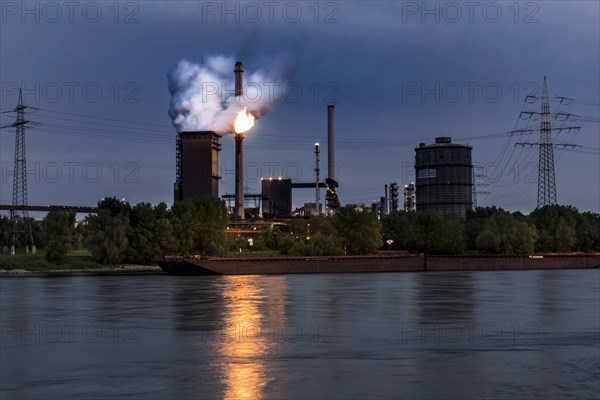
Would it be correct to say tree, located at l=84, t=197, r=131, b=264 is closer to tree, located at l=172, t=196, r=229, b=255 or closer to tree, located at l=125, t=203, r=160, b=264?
tree, located at l=125, t=203, r=160, b=264

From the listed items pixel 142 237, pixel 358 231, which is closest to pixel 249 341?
pixel 142 237

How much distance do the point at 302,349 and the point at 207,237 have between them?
401 feet

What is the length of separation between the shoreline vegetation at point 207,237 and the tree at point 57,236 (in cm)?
18

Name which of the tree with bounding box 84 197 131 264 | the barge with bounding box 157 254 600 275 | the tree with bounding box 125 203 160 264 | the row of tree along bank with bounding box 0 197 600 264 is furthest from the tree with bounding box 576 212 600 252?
the tree with bounding box 84 197 131 264

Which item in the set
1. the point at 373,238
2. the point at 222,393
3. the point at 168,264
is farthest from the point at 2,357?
the point at 373,238

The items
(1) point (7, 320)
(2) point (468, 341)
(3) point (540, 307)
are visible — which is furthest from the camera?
(3) point (540, 307)

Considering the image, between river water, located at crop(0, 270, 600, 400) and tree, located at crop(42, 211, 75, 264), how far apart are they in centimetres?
7592

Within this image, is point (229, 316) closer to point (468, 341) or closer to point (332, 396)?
point (468, 341)

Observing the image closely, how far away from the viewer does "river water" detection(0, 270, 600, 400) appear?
26062mm

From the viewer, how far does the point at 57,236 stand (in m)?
140

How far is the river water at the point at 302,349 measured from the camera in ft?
85.5

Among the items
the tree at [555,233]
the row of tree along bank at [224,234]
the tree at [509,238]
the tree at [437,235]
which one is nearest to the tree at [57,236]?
the row of tree along bank at [224,234]

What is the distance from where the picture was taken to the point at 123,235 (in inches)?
5600

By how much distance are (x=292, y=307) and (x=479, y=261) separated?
99799mm
